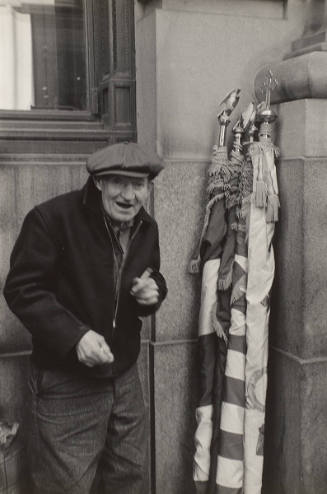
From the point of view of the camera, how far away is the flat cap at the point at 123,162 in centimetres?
277

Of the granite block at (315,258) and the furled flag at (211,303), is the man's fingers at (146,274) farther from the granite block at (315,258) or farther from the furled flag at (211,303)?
the granite block at (315,258)

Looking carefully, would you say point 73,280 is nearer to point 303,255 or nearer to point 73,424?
point 73,424

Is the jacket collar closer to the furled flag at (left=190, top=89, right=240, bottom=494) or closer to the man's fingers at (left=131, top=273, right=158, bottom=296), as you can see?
the man's fingers at (left=131, top=273, right=158, bottom=296)

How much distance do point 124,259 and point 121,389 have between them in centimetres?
66

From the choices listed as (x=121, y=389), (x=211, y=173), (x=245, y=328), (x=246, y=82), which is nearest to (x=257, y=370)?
(x=245, y=328)

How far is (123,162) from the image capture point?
277cm

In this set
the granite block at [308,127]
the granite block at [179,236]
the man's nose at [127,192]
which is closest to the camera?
the man's nose at [127,192]

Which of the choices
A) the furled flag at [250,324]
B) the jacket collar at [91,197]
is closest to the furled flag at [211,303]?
the furled flag at [250,324]

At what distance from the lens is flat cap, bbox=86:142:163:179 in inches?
109

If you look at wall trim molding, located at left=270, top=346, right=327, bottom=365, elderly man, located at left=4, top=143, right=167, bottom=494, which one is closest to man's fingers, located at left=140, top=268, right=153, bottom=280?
elderly man, located at left=4, top=143, right=167, bottom=494

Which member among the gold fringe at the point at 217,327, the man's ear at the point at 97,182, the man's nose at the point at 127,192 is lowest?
the gold fringe at the point at 217,327

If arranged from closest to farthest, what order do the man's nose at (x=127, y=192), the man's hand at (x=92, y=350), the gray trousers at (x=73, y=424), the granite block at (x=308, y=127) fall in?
the man's hand at (x=92, y=350)
the man's nose at (x=127, y=192)
the gray trousers at (x=73, y=424)
the granite block at (x=308, y=127)

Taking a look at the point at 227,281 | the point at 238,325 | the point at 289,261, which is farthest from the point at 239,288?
the point at 289,261

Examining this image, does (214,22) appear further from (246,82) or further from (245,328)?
(245,328)
